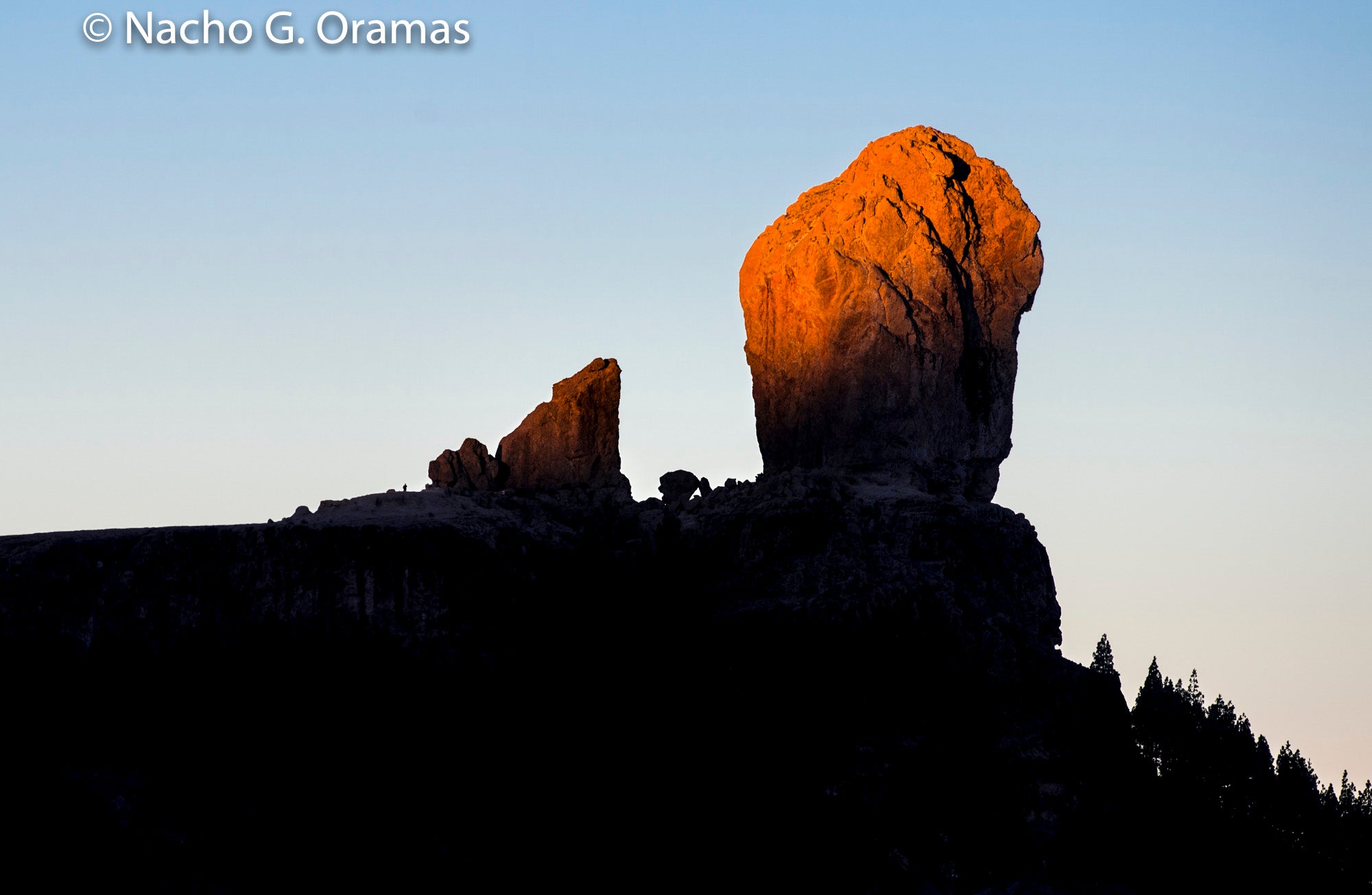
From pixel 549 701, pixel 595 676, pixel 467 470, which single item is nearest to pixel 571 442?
pixel 467 470

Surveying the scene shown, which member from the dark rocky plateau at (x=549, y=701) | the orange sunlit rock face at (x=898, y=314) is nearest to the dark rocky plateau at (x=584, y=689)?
the dark rocky plateau at (x=549, y=701)

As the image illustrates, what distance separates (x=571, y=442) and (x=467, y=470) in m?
3.61

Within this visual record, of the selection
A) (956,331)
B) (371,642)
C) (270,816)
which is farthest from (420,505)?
(956,331)

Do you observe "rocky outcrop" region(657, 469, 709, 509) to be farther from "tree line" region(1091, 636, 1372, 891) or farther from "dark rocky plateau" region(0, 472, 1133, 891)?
"tree line" region(1091, 636, 1372, 891)

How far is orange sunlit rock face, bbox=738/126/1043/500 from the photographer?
308ft

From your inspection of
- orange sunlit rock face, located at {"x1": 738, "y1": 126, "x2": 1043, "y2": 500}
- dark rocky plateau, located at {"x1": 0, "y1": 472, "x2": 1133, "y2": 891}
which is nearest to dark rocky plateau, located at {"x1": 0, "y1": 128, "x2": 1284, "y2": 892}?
dark rocky plateau, located at {"x1": 0, "y1": 472, "x2": 1133, "y2": 891}

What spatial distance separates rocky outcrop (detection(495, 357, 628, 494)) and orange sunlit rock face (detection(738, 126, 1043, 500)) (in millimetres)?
6266

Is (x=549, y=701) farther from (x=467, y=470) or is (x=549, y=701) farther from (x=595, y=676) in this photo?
(x=467, y=470)

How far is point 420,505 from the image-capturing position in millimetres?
88062

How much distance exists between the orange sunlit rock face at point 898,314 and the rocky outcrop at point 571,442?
247 inches

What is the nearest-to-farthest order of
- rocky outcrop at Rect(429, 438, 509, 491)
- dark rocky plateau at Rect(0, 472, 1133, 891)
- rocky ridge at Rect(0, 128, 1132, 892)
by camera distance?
dark rocky plateau at Rect(0, 472, 1133, 891) → rocky ridge at Rect(0, 128, 1132, 892) → rocky outcrop at Rect(429, 438, 509, 491)

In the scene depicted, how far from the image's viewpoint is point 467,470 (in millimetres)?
93000

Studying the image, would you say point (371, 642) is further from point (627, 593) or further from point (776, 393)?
point (776, 393)

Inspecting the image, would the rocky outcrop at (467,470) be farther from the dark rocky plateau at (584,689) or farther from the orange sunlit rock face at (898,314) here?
the orange sunlit rock face at (898,314)
